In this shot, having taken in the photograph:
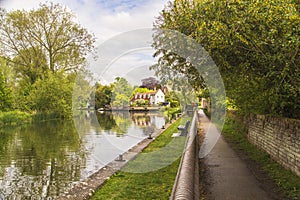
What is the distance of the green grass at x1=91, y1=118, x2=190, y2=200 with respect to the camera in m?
6.29

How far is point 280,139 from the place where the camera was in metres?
7.72

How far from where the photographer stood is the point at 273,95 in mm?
7496

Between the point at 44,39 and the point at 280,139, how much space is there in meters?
28.4

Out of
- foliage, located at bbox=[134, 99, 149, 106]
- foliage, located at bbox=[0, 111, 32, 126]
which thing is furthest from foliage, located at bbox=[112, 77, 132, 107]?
foliage, located at bbox=[0, 111, 32, 126]

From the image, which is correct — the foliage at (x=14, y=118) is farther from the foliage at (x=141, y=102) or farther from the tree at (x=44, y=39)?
the foliage at (x=141, y=102)

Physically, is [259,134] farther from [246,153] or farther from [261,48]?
[261,48]

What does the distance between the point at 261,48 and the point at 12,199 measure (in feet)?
19.2

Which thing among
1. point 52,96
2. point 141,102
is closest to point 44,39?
point 52,96

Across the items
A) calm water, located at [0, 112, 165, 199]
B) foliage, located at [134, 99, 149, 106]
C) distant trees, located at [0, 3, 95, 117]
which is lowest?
calm water, located at [0, 112, 165, 199]

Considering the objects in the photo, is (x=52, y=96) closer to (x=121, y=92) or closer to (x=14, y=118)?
(x=14, y=118)

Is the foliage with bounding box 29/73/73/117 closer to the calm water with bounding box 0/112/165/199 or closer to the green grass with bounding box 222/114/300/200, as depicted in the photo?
the calm water with bounding box 0/112/165/199

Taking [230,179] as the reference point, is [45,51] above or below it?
above

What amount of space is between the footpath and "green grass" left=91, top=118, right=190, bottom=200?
2.87 ft

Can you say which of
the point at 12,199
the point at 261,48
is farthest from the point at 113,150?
the point at 261,48
